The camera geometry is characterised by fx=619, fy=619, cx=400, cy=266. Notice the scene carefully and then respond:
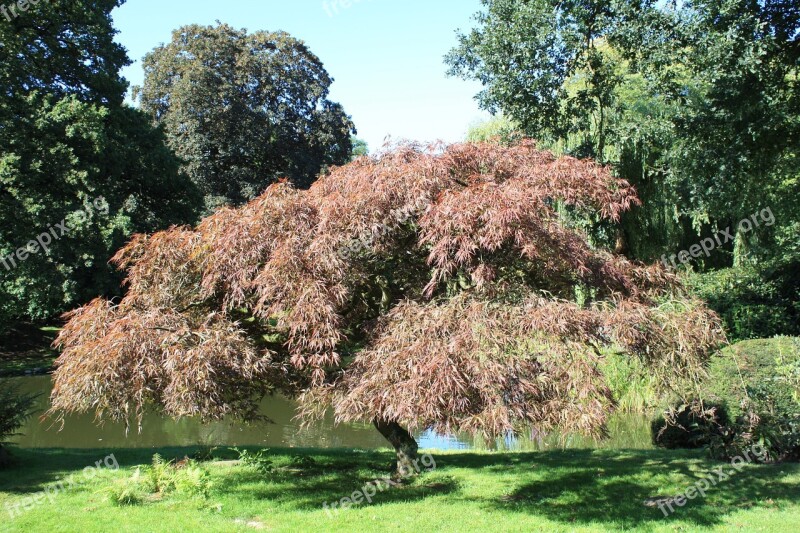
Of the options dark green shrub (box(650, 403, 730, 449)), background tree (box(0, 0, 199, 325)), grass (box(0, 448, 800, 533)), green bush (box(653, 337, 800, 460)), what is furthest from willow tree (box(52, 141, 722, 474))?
background tree (box(0, 0, 199, 325))

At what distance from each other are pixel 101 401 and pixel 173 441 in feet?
23.3

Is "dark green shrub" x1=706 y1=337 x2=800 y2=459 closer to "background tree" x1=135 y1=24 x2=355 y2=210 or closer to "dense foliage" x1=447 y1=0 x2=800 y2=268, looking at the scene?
"dense foliage" x1=447 y1=0 x2=800 y2=268

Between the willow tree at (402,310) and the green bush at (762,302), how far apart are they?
706cm

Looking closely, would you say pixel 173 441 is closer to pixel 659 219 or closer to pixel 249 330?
pixel 249 330

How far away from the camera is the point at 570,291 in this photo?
21.0ft

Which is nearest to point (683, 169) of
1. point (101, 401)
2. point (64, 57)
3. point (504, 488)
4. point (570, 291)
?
point (570, 291)

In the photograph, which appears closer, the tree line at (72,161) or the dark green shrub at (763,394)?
the dark green shrub at (763,394)

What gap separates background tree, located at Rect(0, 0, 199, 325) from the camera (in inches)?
577

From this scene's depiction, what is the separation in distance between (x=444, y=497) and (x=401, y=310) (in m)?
2.22

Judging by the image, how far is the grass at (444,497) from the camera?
571 centimetres

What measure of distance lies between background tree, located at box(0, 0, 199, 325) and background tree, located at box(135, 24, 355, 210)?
9.47 m

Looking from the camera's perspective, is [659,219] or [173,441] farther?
[659,219]

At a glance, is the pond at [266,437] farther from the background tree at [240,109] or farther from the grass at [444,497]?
the background tree at [240,109]

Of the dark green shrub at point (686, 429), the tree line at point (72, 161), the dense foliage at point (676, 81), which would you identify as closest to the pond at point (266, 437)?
the dark green shrub at point (686, 429)
